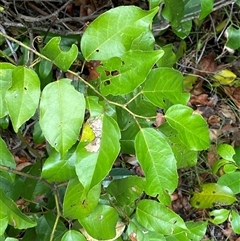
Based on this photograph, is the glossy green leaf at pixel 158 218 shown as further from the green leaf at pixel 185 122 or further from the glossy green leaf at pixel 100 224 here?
the green leaf at pixel 185 122

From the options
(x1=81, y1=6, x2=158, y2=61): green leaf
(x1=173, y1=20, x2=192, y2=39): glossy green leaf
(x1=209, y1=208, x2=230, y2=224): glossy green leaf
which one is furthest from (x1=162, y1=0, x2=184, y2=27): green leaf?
(x1=209, y1=208, x2=230, y2=224): glossy green leaf

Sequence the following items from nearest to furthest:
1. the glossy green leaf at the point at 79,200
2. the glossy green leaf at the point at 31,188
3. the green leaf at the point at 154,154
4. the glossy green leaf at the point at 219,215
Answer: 1. the green leaf at the point at 154,154
2. the glossy green leaf at the point at 79,200
3. the glossy green leaf at the point at 31,188
4. the glossy green leaf at the point at 219,215

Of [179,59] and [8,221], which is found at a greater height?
[8,221]

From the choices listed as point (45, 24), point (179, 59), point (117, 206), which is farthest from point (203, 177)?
point (45, 24)

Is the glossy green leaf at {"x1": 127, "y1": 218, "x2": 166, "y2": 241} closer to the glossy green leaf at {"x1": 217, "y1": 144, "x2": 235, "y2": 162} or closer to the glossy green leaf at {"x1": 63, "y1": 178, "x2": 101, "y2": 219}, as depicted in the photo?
the glossy green leaf at {"x1": 63, "y1": 178, "x2": 101, "y2": 219}

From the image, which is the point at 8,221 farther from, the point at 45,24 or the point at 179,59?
the point at 179,59

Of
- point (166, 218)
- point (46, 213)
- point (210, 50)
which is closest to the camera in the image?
point (166, 218)

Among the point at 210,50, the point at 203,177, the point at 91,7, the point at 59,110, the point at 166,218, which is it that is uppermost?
the point at 59,110

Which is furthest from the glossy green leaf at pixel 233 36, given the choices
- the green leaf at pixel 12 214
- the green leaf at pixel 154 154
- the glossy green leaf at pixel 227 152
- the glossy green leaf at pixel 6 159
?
the green leaf at pixel 12 214
